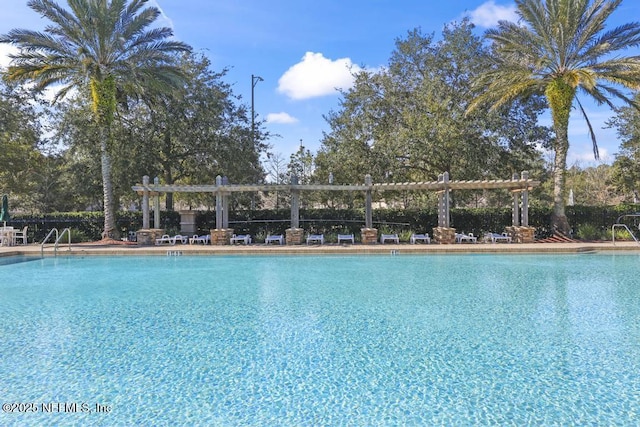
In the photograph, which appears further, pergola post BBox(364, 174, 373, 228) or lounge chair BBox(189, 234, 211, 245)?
lounge chair BBox(189, 234, 211, 245)

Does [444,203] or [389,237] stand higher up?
[444,203]

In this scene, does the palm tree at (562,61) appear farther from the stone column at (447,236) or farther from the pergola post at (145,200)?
the pergola post at (145,200)

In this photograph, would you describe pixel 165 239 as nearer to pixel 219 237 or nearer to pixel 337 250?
pixel 219 237

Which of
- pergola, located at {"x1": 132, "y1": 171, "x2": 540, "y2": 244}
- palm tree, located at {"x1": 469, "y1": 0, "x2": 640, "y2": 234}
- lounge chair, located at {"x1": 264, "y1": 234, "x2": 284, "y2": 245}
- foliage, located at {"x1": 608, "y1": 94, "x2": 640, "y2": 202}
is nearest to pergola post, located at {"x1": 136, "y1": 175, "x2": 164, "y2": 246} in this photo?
pergola, located at {"x1": 132, "y1": 171, "x2": 540, "y2": 244}

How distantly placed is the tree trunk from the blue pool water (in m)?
8.66

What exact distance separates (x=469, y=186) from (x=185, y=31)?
15443 mm

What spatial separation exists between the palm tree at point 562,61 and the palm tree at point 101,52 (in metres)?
14.3

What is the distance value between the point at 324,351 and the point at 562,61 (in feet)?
58.4

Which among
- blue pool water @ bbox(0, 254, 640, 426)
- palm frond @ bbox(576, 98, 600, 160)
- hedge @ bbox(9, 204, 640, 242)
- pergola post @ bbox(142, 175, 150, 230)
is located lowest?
blue pool water @ bbox(0, 254, 640, 426)

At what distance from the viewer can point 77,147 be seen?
19.9 meters

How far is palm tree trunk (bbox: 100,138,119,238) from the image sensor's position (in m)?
17.8

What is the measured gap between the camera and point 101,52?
17391 mm

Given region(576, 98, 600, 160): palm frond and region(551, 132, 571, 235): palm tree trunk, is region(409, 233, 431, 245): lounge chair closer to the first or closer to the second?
region(551, 132, 571, 235): palm tree trunk

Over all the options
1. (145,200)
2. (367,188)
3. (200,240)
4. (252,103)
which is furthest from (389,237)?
(252,103)
